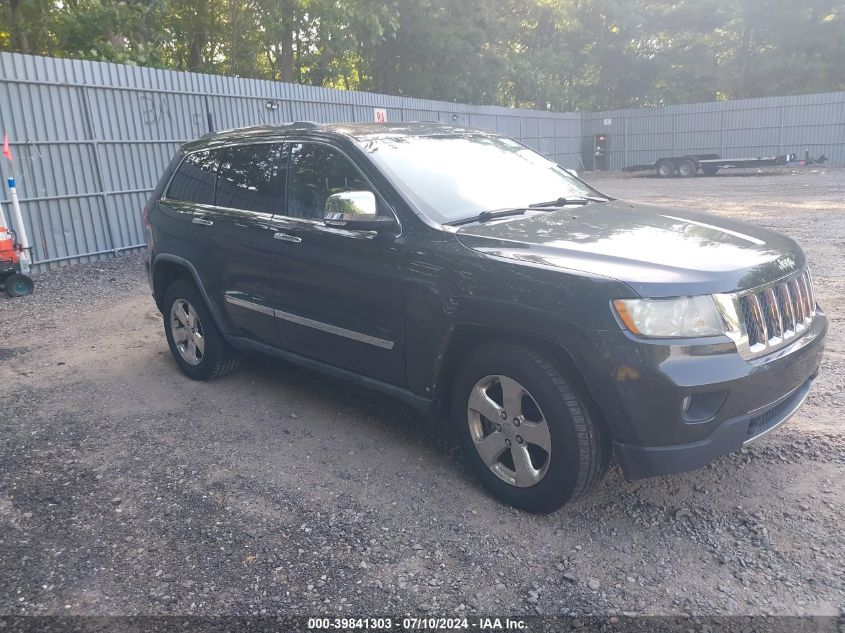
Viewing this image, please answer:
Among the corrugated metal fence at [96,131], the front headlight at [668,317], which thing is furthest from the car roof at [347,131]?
the corrugated metal fence at [96,131]

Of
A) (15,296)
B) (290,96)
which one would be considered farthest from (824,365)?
(290,96)

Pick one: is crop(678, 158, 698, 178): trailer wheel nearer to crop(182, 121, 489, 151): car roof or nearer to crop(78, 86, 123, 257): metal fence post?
crop(78, 86, 123, 257): metal fence post

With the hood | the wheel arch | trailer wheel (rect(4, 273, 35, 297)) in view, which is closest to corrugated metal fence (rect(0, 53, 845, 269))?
trailer wheel (rect(4, 273, 35, 297))

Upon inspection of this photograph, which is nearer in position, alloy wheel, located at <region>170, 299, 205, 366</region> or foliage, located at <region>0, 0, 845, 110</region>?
alloy wheel, located at <region>170, 299, 205, 366</region>

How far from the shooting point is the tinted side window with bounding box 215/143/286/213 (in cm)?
474

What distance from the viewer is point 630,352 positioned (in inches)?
116

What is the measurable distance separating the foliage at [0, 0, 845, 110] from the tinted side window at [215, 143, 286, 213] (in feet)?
39.1

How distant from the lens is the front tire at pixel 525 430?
3.18 metres

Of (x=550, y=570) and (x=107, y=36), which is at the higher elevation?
(x=107, y=36)

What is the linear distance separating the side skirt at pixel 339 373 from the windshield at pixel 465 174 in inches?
38.3

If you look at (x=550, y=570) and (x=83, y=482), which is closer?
(x=550, y=570)

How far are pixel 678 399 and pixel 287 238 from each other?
8.49ft

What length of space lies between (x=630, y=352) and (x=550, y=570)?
994 mm

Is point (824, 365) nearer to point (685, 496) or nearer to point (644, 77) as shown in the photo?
point (685, 496)
